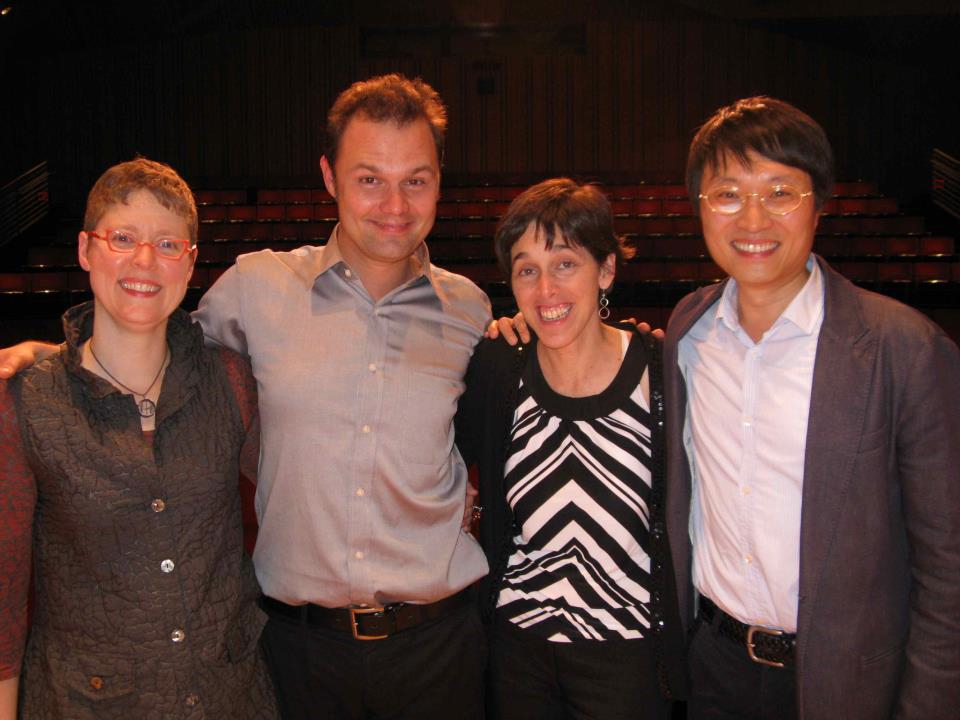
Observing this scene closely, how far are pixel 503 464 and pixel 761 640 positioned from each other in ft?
2.01

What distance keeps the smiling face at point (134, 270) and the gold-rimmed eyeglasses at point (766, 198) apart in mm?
1053

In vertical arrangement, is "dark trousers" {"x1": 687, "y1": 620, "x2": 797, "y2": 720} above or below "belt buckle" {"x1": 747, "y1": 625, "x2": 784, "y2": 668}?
below

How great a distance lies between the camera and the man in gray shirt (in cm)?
163

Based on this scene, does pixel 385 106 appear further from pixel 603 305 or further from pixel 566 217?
pixel 603 305

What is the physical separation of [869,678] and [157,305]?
1446 millimetres

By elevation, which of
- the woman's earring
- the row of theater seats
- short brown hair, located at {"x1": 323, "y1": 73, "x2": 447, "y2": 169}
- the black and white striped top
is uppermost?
short brown hair, located at {"x1": 323, "y1": 73, "x2": 447, "y2": 169}

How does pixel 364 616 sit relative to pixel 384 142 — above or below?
below

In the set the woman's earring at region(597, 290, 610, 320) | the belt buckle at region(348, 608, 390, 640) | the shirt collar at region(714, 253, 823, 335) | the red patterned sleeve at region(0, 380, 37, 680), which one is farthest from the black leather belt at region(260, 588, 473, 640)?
the shirt collar at region(714, 253, 823, 335)

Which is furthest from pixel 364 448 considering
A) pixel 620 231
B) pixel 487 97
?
pixel 487 97

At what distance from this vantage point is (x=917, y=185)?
11.0 m

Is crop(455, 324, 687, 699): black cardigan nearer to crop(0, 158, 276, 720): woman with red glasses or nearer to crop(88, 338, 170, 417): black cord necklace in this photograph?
crop(0, 158, 276, 720): woman with red glasses

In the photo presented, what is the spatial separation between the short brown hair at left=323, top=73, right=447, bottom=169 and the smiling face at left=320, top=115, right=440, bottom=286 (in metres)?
0.02

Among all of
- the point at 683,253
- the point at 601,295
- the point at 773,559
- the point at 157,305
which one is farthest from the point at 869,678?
the point at 683,253

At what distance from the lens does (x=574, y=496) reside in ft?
5.26
